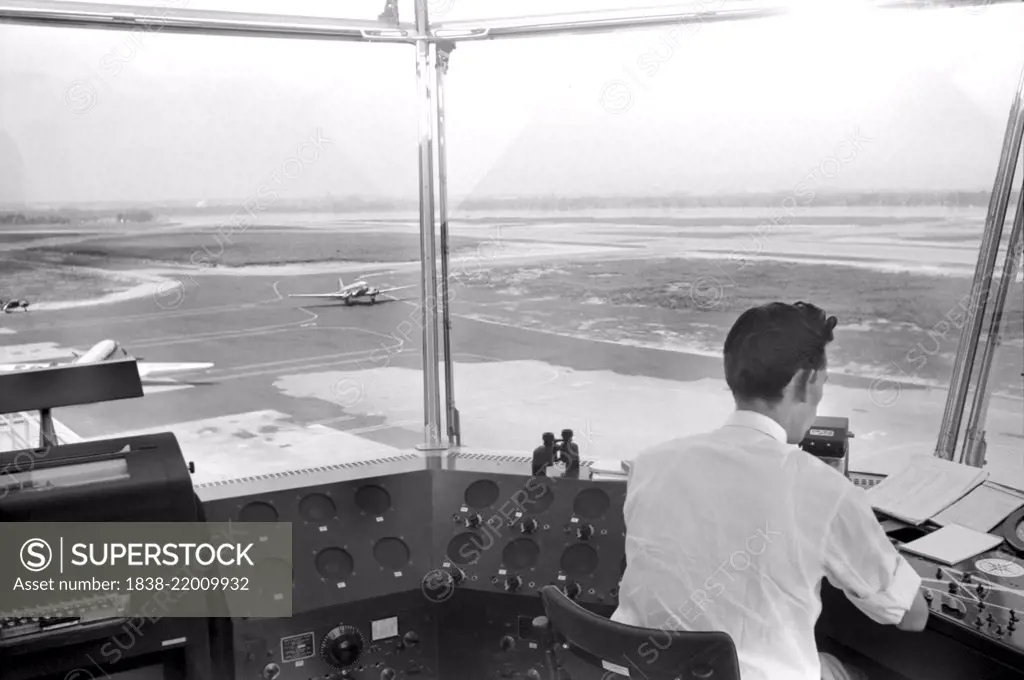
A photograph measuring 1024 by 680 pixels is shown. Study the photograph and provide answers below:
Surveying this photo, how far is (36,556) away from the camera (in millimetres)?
1594

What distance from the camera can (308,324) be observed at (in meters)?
16.1

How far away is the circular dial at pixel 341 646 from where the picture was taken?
2.18 meters

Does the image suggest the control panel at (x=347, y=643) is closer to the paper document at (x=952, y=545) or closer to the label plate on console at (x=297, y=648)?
the label plate on console at (x=297, y=648)

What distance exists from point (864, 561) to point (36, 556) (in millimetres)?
1642

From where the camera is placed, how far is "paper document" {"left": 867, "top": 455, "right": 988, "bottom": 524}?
197 cm

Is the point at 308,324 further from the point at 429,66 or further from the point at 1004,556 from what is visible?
the point at 1004,556

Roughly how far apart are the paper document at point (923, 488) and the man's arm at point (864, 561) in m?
0.76

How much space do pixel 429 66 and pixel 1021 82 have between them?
172cm

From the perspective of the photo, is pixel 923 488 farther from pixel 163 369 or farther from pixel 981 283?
pixel 163 369

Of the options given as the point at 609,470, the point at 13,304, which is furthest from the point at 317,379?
the point at 609,470

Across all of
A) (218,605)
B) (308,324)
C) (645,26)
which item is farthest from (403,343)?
(308,324)

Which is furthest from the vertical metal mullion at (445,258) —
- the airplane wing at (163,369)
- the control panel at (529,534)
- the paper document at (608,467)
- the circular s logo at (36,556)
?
the circular s logo at (36,556)

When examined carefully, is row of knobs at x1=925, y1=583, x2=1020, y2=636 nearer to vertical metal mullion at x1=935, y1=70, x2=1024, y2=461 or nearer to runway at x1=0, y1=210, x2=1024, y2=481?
vertical metal mullion at x1=935, y1=70, x2=1024, y2=461

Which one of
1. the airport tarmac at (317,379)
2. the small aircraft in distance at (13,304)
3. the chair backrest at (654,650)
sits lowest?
the airport tarmac at (317,379)
